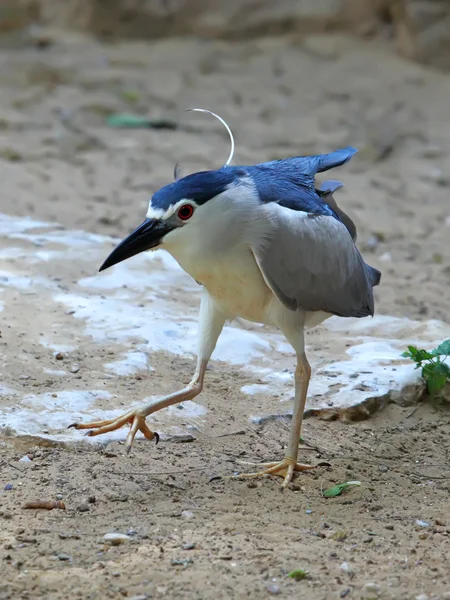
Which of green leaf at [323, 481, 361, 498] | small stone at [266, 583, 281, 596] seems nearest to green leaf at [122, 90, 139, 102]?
green leaf at [323, 481, 361, 498]

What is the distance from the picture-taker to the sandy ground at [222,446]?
2885mm

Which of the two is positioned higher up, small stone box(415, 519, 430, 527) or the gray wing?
the gray wing

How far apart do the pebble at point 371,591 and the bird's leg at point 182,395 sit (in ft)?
3.70

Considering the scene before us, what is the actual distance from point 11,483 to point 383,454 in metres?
1.67

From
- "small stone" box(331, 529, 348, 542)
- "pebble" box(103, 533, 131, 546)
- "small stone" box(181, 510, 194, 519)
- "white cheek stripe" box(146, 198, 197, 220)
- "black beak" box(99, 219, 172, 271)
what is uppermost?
"white cheek stripe" box(146, 198, 197, 220)

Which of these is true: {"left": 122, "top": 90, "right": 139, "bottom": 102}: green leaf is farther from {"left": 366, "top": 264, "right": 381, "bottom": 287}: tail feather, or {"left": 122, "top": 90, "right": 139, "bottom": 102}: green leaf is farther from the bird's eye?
the bird's eye

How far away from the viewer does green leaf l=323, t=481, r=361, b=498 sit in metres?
3.64

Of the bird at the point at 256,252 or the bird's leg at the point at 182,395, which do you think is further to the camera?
the bird's leg at the point at 182,395

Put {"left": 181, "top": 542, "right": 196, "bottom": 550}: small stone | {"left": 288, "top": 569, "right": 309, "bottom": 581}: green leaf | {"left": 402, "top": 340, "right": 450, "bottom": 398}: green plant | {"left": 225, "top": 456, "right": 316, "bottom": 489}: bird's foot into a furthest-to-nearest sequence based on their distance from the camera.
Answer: {"left": 402, "top": 340, "right": 450, "bottom": 398}: green plant
{"left": 225, "top": 456, "right": 316, "bottom": 489}: bird's foot
{"left": 181, "top": 542, "right": 196, "bottom": 550}: small stone
{"left": 288, "top": 569, "right": 309, "bottom": 581}: green leaf

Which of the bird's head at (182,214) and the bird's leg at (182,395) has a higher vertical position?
the bird's head at (182,214)

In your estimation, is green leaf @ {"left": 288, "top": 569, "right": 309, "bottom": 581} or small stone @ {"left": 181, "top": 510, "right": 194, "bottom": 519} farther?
small stone @ {"left": 181, "top": 510, "right": 194, "bottom": 519}

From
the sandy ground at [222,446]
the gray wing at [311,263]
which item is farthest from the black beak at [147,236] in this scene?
the sandy ground at [222,446]

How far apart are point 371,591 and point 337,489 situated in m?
0.93

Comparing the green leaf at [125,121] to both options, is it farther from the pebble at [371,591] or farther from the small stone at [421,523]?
the pebble at [371,591]
